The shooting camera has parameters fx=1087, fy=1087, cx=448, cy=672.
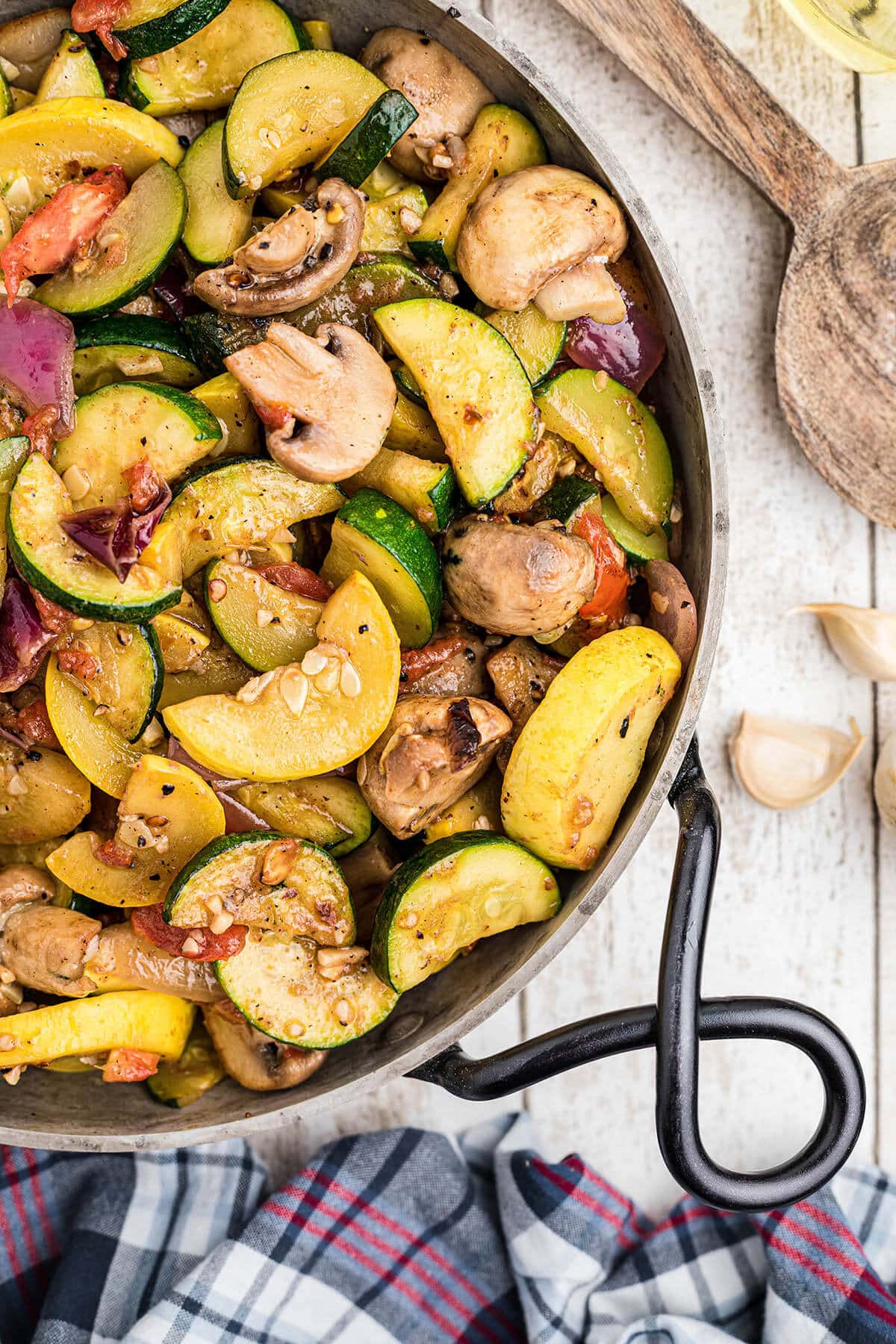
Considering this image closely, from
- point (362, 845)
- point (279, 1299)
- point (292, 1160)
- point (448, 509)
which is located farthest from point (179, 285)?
point (279, 1299)

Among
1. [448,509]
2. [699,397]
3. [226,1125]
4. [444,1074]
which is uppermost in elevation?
[699,397]

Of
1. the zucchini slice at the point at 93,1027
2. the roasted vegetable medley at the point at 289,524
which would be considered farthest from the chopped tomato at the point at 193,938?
the zucchini slice at the point at 93,1027

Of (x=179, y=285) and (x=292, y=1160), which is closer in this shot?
(x=179, y=285)

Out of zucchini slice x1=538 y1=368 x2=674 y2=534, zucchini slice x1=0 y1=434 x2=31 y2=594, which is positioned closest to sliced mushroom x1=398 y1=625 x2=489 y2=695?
zucchini slice x1=538 y1=368 x2=674 y2=534

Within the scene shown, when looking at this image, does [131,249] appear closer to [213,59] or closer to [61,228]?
[61,228]

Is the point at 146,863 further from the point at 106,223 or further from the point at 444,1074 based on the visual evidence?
the point at 106,223

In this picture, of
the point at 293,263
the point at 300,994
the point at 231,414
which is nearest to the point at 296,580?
the point at 231,414

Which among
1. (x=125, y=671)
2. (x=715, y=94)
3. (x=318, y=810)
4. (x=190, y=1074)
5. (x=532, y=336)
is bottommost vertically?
(x=190, y=1074)

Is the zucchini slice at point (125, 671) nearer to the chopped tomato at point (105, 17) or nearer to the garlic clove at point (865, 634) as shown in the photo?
the chopped tomato at point (105, 17)
